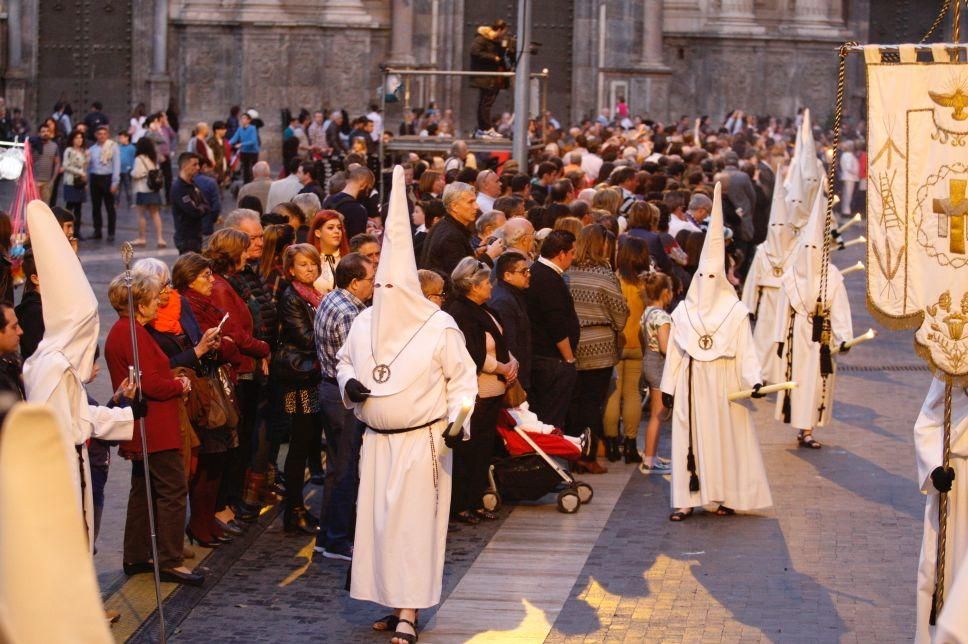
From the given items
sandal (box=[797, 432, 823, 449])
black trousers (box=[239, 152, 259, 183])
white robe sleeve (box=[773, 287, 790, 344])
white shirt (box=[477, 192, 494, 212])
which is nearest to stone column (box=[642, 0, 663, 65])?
black trousers (box=[239, 152, 259, 183])

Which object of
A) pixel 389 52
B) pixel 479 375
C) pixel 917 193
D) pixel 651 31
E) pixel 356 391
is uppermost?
pixel 651 31

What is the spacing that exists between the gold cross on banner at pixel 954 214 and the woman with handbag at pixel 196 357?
3.74 m

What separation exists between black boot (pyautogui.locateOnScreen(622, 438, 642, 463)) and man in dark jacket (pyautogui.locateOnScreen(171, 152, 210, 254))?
20.1 ft

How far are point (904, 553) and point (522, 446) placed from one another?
95.5 inches

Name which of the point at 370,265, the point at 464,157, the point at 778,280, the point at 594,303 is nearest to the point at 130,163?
the point at 464,157

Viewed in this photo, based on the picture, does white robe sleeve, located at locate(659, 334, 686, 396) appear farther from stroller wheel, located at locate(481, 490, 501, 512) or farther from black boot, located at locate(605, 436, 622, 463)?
black boot, located at locate(605, 436, 622, 463)

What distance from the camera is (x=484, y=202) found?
15.1 m

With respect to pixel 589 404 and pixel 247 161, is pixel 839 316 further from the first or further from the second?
pixel 247 161

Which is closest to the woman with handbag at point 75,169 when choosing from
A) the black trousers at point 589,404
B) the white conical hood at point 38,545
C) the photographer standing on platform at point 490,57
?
the photographer standing on platform at point 490,57

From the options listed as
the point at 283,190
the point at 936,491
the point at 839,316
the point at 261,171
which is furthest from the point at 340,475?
the point at 261,171

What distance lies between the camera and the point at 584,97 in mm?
37156

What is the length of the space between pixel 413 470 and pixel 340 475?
5.05 ft

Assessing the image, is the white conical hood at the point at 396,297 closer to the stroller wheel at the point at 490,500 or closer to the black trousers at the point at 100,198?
the stroller wheel at the point at 490,500

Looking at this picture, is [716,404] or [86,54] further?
[86,54]
